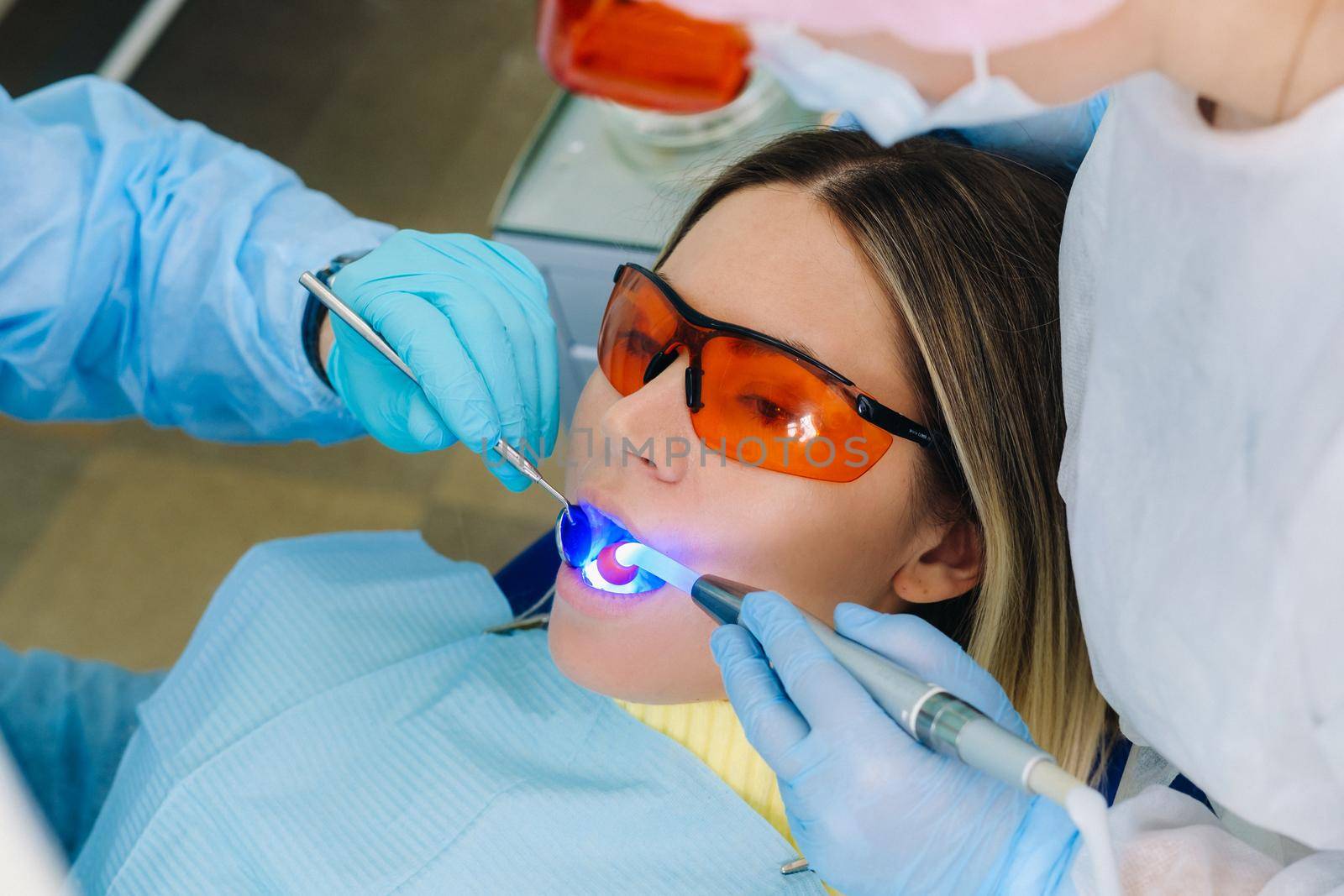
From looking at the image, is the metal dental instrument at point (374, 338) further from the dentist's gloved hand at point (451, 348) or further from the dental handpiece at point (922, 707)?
the dental handpiece at point (922, 707)

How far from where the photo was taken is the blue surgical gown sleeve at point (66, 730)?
1.46m

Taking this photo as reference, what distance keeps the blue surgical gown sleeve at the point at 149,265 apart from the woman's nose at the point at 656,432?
60 cm

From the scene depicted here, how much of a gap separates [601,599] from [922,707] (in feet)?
1.30

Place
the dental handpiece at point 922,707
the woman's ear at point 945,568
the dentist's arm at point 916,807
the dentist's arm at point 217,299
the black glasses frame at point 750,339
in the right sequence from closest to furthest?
the dental handpiece at point 922,707, the dentist's arm at point 916,807, the black glasses frame at point 750,339, the woman's ear at point 945,568, the dentist's arm at point 217,299

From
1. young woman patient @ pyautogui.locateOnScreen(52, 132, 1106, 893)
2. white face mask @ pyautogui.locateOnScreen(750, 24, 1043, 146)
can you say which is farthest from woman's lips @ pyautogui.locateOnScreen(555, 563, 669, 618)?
white face mask @ pyautogui.locateOnScreen(750, 24, 1043, 146)

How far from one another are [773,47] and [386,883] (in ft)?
3.15

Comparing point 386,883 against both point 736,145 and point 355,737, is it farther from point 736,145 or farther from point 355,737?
point 736,145

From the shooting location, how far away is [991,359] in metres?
1.18

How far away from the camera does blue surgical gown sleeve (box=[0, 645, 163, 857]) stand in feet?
4.77

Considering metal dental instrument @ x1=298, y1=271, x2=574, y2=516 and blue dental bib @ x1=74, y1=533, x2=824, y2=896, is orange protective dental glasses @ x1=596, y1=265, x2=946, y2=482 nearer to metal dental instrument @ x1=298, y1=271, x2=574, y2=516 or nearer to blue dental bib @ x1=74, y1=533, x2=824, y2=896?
metal dental instrument @ x1=298, y1=271, x2=574, y2=516

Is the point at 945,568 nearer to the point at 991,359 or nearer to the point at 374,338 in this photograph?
the point at 991,359

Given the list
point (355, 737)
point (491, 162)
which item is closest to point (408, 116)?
point (491, 162)

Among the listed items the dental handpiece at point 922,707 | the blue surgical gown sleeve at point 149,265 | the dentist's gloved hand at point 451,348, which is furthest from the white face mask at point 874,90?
the blue surgical gown sleeve at point 149,265

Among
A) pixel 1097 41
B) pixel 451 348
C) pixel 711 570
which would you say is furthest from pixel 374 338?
pixel 1097 41
